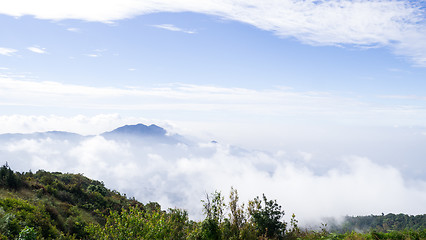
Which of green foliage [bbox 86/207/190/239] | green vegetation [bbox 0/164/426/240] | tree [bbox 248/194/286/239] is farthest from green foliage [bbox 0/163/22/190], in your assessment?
tree [bbox 248/194/286/239]

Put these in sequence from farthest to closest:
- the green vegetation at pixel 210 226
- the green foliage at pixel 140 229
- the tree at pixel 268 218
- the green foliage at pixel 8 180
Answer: the green foliage at pixel 8 180, the tree at pixel 268 218, the green vegetation at pixel 210 226, the green foliage at pixel 140 229

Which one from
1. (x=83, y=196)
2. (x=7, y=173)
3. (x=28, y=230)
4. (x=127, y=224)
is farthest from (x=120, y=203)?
(x=127, y=224)

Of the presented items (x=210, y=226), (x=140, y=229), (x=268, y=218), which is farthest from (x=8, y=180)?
(x=268, y=218)

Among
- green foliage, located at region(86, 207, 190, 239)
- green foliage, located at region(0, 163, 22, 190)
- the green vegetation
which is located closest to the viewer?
green foliage, located at region(86, 207, 190, 239)

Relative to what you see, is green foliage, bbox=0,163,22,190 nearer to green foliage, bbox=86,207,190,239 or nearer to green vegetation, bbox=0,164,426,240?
green vegetation, bbox=0,164,426,240

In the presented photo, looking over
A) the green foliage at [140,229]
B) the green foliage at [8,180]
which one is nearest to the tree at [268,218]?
the green foliage at [140,229]

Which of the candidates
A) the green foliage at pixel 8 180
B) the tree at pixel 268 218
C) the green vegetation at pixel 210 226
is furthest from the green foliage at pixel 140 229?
the green foliage at pixel 8 180

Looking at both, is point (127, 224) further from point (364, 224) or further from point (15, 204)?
point (364, 224)

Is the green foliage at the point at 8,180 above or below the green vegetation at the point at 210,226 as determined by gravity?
below

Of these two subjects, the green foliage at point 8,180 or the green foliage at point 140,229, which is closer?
the green foliage at point 140,229

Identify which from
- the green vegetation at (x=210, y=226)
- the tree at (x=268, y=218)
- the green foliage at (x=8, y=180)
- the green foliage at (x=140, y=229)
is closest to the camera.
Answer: the green foliage at (x=140, y=229)

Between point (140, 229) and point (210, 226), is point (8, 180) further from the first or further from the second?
point (210, 226)

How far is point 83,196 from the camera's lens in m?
26.9

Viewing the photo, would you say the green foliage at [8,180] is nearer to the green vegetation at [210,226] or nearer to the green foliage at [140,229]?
the green vegetation at [210,226]
